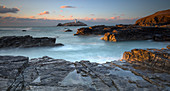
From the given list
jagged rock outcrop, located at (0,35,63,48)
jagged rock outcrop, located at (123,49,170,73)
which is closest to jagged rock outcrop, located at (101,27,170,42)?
jagged rock outcrop, located at (0,35,63,48)

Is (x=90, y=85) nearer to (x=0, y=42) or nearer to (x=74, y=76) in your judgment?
(x=74, y=76)

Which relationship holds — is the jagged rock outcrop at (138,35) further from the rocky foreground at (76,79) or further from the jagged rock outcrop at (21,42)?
the rocky foreground at (76,79)

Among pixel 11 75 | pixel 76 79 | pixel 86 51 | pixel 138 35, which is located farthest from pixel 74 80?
pixel 138 35

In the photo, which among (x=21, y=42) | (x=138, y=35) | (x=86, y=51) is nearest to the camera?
(x=86, y=51)

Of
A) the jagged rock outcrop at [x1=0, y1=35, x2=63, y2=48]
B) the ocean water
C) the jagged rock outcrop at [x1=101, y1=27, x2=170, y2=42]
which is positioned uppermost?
the jagged rock outcrop at [x1=101, y1=27, x2=170, y2=42]

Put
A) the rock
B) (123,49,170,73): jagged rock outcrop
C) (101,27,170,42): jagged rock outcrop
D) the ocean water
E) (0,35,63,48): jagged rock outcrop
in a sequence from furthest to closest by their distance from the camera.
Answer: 1. (101,27,170,42): jagged rock outcrop
2. (0,35,63,48): jagged rock outcrop
3. the ocean water
4. (123,49,170,73): jagged rock outcrop
5. the rock

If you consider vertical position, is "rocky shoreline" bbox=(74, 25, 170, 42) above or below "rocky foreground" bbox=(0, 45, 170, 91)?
above

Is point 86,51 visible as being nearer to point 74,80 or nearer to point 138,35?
point 74,80

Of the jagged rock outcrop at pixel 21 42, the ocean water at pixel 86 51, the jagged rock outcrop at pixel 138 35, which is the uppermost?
the jagged rock outcrop at pixel 138 35

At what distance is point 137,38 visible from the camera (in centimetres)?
2189

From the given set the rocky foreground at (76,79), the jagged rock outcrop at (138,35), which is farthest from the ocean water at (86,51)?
the rocky foreground at (76,79)

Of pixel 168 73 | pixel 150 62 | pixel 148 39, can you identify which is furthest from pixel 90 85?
pixel 148 39

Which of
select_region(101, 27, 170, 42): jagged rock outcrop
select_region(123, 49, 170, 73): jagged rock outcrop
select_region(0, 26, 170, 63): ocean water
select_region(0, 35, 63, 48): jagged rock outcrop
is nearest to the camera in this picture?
select_region(123, 49, 170, 73): jagged rock outcrop

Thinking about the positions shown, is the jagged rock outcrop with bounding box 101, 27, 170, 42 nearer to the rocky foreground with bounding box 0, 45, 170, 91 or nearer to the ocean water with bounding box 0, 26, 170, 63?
the ocean water with bounding box 0, 26, 170, 63
